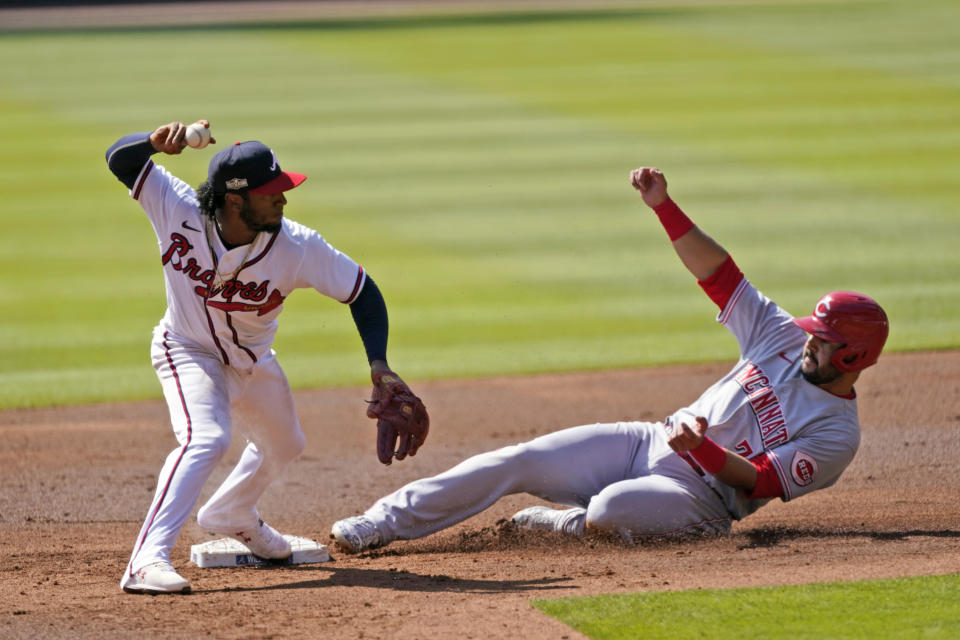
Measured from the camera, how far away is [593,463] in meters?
4.96

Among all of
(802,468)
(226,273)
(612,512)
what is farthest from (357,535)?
(802,468)

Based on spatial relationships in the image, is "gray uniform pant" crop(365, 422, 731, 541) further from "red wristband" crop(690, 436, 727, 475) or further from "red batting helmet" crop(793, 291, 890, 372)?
"red batting helmet" crop(793, 291, 890, 372)

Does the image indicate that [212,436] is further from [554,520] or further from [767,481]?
[767,481]

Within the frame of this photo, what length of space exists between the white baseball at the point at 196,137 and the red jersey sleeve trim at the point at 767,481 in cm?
229

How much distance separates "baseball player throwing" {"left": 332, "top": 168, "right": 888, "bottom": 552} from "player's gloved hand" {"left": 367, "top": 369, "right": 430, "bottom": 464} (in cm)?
33

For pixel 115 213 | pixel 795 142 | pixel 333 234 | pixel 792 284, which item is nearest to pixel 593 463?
pixel 792 284

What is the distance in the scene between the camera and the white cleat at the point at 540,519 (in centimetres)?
498

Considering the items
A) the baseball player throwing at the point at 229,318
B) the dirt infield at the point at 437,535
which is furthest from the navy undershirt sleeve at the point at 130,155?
the dirt infield at the point at 437,535

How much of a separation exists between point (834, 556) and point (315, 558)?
1945 millimetres

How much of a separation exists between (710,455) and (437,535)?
1388 millimetres

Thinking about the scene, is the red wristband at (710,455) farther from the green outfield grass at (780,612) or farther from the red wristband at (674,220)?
the red wristband at (674,220)

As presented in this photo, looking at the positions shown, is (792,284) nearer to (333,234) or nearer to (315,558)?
(333,234)

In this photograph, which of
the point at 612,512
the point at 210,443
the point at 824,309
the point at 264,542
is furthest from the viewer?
the point at 264,542

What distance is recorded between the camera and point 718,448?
4.45m
